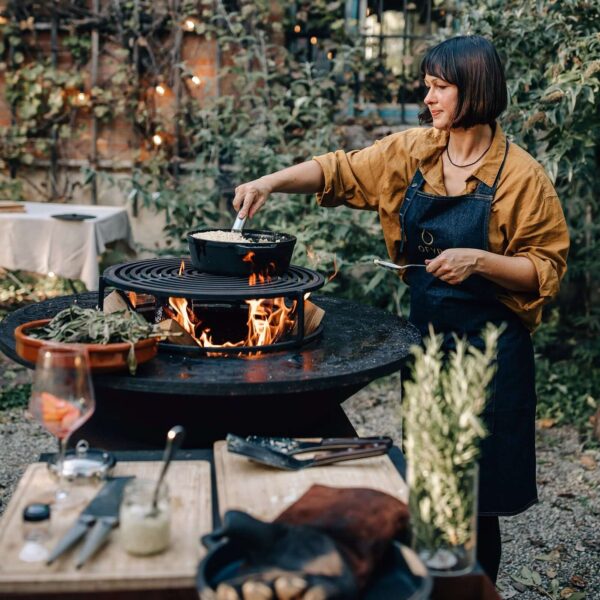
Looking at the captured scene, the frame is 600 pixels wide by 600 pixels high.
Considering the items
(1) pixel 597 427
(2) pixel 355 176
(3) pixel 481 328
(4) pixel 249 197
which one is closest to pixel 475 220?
(3) pixel 481 328

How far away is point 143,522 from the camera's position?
171 cm

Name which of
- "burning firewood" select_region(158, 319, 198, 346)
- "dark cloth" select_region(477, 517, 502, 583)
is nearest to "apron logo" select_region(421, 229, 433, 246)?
"burning firewood" select_region(158, 319, 198, 346)

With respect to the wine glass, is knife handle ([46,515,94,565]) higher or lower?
lower

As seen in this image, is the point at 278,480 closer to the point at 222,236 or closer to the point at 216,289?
the point at 216,289

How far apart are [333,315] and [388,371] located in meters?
0.72

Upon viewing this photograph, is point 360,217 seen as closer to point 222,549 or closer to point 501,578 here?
point 501,578

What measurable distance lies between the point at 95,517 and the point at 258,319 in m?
1.20

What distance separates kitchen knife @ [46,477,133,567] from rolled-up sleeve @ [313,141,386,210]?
154cm

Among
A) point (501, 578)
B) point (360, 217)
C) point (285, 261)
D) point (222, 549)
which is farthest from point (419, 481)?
point (360, 217)

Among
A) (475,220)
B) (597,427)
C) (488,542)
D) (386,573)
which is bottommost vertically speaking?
(597,427)

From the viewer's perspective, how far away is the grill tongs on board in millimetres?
2162

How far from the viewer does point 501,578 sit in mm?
3680

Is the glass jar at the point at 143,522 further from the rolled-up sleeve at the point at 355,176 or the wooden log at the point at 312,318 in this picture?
the rolled-up sleeve at the point at 355,176

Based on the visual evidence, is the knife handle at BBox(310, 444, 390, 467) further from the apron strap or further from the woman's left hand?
the apron strap
